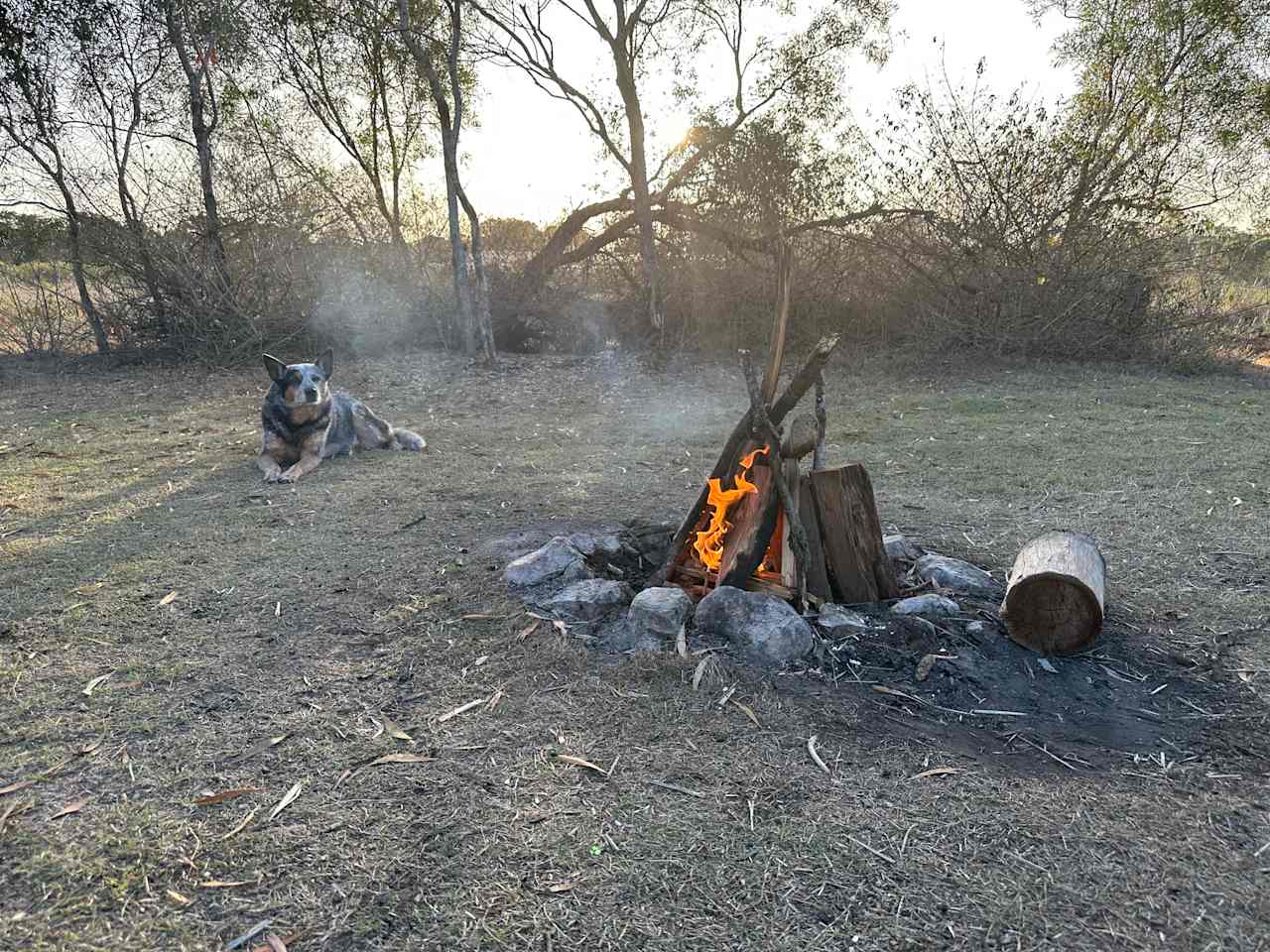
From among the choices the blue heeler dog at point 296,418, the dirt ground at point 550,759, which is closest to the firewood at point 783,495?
the dirt ground at point 550,759

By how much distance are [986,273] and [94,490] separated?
12425 millimetres

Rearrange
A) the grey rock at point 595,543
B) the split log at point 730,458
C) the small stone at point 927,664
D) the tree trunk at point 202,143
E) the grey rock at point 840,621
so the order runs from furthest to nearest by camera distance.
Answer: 1. the tree trunk at point 202,143
2. the grey rock at point 595,543
3. the split log at point 730,458
4. the grey rock at point 840,621
5. the small stone at point 927,664

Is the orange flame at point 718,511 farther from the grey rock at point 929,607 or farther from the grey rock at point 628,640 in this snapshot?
the grey rock at point 929,607

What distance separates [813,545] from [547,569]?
144 cm

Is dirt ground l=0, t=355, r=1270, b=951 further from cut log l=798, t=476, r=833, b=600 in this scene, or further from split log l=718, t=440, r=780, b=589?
split log l=718, t=440, r=780, b=589

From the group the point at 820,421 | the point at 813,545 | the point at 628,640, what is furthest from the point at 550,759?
the point at 820,421

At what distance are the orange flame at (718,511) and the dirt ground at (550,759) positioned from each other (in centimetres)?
81

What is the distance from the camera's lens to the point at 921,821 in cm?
239

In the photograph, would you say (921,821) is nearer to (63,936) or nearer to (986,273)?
(63,936)

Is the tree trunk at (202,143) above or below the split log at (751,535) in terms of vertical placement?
above

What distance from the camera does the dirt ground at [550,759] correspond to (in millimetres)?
2057

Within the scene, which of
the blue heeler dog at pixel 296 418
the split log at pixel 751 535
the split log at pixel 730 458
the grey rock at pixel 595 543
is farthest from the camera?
the blue heeler dog at pixel 296 418

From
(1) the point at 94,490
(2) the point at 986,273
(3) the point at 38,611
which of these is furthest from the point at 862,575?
(2) the point at 986,273

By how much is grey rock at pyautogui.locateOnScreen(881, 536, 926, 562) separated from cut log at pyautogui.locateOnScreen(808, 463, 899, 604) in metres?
0.61
